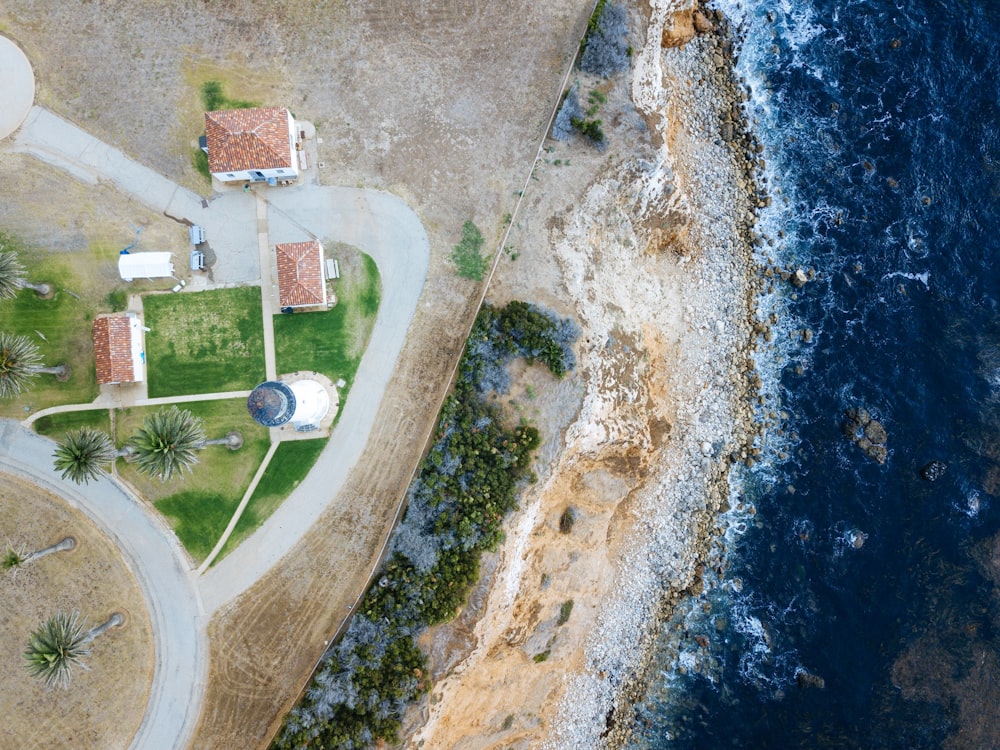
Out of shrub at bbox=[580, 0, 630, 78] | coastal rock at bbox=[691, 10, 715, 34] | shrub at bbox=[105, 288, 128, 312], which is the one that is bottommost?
shrub at bbox=[105, 288, 128, 312]

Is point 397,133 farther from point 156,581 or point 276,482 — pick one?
point 156,581

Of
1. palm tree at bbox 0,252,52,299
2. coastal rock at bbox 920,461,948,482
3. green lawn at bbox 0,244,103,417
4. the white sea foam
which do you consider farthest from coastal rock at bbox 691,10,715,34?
palm tree at bbox 0,252,52,299

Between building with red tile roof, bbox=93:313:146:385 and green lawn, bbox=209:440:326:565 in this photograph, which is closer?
building with red tile roof, bbox=93:313:146:385

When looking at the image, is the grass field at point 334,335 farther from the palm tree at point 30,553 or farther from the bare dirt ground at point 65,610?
the palm tree at point 30,553

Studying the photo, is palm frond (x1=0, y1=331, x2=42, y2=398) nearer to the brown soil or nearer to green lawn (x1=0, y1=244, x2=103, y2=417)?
green lawn (x1=0, y1=244, x2=103, y2=417)

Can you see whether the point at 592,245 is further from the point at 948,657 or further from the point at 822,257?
the point at 948,657

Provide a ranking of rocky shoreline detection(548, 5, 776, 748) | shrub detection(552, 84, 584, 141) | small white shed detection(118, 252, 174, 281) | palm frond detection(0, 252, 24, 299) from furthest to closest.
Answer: rocky shoreline detection(548, 5, 776, 748)
shrub detection(552, 84, 584, 141)
small white shed detection(118, 252, 174, 281)
palm frond detection(0, 252, 24, 299)

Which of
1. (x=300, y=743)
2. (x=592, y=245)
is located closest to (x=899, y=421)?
(x=592, y=245)
